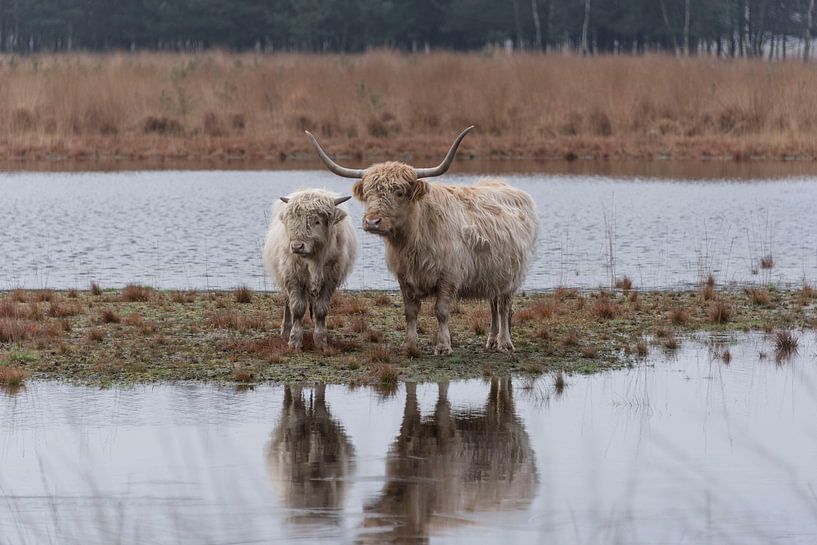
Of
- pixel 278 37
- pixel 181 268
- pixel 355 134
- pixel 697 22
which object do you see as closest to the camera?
pixel 181 268

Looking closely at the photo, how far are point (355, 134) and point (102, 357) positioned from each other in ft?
65.0

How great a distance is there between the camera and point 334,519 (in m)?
5.65

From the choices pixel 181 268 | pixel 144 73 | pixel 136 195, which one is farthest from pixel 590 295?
pixel 144 73

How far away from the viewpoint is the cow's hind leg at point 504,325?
31.6 ft

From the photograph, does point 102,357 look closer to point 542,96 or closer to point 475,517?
point 475,517

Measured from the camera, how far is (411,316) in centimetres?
944

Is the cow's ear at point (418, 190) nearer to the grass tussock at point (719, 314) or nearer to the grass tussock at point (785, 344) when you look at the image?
the grass tussock at point (785, 344)

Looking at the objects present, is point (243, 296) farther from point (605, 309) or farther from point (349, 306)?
point (605, 309)

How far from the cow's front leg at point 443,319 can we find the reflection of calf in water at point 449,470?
1.31 meters

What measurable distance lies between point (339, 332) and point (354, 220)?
871 cm

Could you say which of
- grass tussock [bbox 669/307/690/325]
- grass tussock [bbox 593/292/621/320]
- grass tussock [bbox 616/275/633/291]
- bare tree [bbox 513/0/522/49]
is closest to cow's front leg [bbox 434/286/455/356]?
grass tussock [bbox 593/292/621/320]

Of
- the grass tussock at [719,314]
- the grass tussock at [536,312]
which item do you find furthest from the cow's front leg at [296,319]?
the grass tussock at [719,314]

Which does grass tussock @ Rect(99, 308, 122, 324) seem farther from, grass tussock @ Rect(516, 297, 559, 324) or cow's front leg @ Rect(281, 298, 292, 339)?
grass tussock @ Rect(516, 297, 559, 324)

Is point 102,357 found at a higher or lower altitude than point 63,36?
lower
